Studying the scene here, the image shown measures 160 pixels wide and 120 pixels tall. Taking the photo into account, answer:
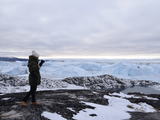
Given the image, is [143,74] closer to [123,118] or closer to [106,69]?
[106,69]

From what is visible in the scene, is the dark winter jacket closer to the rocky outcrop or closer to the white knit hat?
the white knit hat

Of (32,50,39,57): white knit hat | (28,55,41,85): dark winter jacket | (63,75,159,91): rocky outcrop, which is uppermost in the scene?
(32,50,39,57): white knit hat

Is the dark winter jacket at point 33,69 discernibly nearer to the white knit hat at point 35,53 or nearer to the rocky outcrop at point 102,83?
the white knit hat at point 35,53

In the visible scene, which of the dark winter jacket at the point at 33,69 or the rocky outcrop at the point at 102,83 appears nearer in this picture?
the dark winter jacket at the point at 33,69

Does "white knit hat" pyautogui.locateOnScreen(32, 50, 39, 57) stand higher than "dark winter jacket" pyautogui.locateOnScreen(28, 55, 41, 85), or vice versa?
"white knit hat" pyautogui.locateOnScreen(32, 50, 39, 57)

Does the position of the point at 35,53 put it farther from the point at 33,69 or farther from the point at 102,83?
the point at 102,83

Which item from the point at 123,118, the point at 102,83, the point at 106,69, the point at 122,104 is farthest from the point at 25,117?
the point at 106,69

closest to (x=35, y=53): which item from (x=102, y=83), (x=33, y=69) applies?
(x=33, y=69)

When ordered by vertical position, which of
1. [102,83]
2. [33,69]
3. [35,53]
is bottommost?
[102,83]

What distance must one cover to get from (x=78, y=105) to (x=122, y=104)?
13.9 feet

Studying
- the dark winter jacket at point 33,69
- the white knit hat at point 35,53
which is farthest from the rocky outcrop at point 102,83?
the white knit hat at point 35,53

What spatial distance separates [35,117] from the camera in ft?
37.2

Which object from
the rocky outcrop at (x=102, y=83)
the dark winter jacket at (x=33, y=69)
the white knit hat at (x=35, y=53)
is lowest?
the rocky outcrop at (x=102, y=83)

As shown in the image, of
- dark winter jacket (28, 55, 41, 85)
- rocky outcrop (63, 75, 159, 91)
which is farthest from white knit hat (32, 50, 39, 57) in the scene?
rocky outcrop (63, 75, 159, 91)
